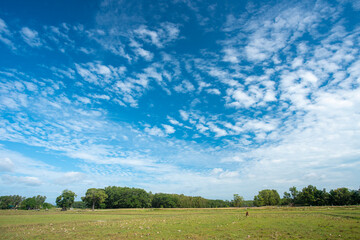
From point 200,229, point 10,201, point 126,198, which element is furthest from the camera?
point 10,201

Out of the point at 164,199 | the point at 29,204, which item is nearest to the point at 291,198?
the point at 164,199

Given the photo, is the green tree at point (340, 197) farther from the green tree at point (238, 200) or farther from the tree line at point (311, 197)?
the green tree at point (238, 200)

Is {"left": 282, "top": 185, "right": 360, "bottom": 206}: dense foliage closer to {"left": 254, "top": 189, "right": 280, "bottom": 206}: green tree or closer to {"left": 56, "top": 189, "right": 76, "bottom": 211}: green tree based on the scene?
{"left": 254, "top": 189, "right": 280, "bottom": 206}: green tree

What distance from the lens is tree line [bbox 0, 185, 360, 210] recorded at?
99.7 meters

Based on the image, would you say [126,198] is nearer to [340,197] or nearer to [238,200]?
[238,200]

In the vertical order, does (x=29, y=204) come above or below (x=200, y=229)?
below

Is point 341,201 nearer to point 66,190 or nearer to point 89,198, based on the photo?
point 89,198

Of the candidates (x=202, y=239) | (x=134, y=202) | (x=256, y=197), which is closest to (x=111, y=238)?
(x=202, y=239)

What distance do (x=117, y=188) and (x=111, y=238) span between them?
139411 millimetres

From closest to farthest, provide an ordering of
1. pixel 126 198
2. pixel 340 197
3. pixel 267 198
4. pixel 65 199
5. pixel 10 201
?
1. pixel 340 197
2. pixel 65 199
3. pixel 267 198
4. pixel 126 198
5. pixel 10 201

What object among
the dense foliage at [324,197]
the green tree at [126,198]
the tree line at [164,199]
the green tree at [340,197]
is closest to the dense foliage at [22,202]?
the tree line at [164,199]

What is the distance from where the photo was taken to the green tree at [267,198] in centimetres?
12438

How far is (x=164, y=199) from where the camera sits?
14100 centimetres

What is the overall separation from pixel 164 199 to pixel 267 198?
74074 millimetres
